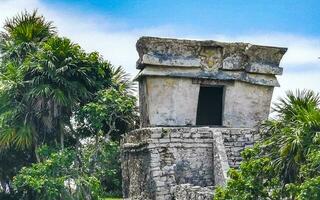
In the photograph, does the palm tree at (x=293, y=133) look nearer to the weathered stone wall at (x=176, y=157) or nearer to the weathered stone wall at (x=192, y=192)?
the weathered stone wall at (x=192, y=192)

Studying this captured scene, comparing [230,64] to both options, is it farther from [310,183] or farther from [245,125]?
[310,183]

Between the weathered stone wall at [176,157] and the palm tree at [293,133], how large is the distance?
3.06 m

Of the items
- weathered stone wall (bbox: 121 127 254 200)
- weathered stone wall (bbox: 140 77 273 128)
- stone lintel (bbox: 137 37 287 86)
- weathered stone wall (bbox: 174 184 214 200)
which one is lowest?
weathered stone wall (bbox: 174 184 214 200)

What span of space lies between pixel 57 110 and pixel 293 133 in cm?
675

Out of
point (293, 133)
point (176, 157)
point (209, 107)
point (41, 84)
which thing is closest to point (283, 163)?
point (293, 133)

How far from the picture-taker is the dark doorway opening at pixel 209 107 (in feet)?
46.6

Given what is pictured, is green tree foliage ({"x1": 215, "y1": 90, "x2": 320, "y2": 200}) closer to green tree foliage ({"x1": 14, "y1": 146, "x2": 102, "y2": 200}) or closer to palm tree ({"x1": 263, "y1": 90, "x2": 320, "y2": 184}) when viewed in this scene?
palm tree ({"x1": 263, "y1": 90, "x2": 320, "y2": 184})

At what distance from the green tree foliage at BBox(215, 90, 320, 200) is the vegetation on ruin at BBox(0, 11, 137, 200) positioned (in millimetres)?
5376

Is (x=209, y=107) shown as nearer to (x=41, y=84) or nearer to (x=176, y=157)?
(x=176, y=157)

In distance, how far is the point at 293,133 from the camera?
7375mm

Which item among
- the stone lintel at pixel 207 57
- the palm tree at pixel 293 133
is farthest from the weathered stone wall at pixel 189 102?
the palm tree at pixel 293 133

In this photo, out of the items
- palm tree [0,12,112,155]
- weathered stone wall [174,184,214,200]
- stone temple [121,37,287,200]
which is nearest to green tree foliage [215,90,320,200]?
weathered stone wall [174,184,214,200]

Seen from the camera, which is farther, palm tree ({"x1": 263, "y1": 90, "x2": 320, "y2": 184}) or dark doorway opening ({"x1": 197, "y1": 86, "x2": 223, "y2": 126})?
dark doorway opening ({"x1": 197, "y1": 86, "x2": 223, "y2": 126})

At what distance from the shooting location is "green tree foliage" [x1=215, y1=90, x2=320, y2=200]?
23.2ft
